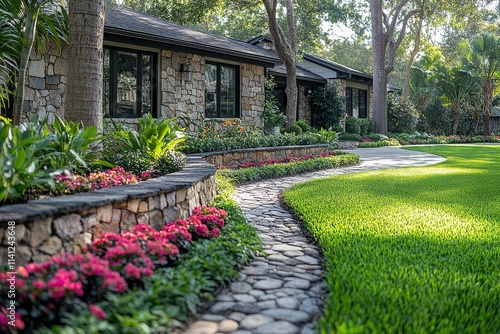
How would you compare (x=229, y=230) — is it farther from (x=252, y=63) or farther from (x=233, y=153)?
(x=252, y=63)

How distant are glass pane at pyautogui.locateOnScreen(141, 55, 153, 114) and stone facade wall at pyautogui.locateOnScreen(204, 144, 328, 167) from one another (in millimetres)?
3244

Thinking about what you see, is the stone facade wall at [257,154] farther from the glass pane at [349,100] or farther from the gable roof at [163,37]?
the glass pane at [349,100]

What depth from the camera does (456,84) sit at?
2811cm

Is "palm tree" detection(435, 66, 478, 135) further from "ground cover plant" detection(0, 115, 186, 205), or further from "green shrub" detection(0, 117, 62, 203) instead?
"green shrub" detection(0, 117, 62, 203)

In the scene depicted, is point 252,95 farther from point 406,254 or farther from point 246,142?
point 406,254

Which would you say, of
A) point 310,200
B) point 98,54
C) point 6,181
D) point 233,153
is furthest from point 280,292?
point 233,153

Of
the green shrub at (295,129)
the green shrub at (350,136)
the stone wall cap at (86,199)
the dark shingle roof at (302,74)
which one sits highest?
the dark shingle roof at (302,74)

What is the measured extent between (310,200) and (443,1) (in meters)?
23.0

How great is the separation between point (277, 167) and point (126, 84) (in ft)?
15.1

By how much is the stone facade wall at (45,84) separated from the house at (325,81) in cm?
997

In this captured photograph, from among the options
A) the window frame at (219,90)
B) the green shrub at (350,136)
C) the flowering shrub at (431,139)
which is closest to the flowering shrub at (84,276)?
the window frame at (219,90)

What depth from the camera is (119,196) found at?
391cm

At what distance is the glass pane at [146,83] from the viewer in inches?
504

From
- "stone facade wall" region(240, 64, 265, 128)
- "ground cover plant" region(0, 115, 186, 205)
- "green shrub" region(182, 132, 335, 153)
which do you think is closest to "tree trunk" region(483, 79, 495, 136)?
"green shrub" region(182, 132, 335, 153)
